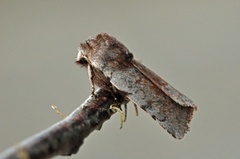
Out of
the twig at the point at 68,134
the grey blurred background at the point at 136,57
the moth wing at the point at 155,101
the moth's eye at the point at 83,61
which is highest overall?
the grey blurred background at the point at 136,57

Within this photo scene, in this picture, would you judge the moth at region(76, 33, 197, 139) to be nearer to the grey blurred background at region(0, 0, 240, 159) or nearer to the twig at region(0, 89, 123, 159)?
the twig at region(0, 89, 123, 159)

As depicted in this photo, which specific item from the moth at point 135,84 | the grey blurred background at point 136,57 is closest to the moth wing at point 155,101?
the moth at point 135,84

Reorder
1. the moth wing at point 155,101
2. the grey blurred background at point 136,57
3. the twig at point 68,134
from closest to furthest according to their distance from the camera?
the twig at point 68,134 < the moth wing at point 155,101 < the grey blurred background at point 136,57

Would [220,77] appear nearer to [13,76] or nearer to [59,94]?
[59,94]

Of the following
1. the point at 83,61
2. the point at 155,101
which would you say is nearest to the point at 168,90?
the point at 155,101

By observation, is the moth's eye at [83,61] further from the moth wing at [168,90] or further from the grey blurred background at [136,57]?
the grey blurred background at [136,57]

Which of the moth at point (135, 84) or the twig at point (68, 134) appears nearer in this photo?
the twig at point (68, 134)
